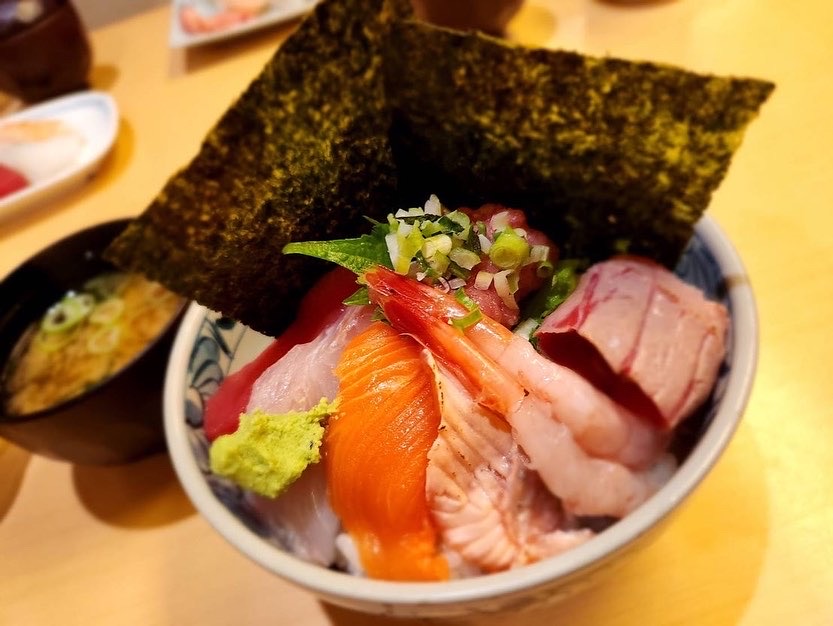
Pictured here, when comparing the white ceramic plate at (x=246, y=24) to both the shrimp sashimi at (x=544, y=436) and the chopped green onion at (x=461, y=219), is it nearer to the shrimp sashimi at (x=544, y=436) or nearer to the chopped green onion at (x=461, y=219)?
the chopped green onion at (x=461, y=219)

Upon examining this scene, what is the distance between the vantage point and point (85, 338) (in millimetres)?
1324

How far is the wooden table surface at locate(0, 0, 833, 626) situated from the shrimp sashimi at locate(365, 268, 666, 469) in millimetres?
81

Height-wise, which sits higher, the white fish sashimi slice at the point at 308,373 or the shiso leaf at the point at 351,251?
the shiso leaf at the point at 351,251

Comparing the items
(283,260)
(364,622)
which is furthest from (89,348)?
(364,622)

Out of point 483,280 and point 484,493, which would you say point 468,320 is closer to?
point 483,280

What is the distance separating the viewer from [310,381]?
2.63 feet

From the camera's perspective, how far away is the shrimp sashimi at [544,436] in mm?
653

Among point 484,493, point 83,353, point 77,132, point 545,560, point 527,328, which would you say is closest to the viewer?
point 545,560

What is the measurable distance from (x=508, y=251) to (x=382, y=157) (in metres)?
0.22

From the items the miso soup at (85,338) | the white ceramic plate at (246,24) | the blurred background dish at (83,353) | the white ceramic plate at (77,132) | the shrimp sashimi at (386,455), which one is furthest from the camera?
the white ceramic plate at (246,24)

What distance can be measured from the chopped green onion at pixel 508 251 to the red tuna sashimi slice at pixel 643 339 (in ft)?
0.25

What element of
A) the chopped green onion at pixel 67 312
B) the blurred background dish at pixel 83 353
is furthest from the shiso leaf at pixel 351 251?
the chopped green onion at pixel 67 312

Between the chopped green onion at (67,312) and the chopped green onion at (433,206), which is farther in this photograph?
the chopped green onion at (67,312)

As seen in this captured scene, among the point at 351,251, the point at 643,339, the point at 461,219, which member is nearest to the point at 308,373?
the point at 351,251
